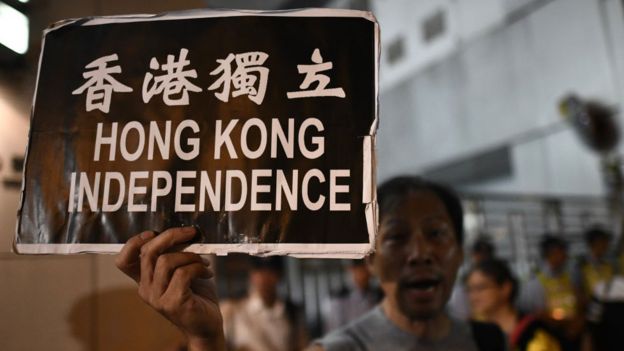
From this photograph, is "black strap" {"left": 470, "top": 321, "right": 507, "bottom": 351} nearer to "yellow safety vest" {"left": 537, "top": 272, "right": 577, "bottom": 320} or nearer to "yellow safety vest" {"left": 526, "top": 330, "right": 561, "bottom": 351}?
"yellow safety vest" {"left": 526, "top": 330, "right": 561, "bottom": 351}

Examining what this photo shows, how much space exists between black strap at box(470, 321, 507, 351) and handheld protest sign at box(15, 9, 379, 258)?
71 cm

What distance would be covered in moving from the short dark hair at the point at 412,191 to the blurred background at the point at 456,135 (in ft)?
2.20

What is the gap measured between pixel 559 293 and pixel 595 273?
1.17ft

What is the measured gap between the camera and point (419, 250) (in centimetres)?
146

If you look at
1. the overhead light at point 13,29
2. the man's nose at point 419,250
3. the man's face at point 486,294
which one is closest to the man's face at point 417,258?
the man's nose at point 419,250

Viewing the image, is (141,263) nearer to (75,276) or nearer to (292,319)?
(75,276)

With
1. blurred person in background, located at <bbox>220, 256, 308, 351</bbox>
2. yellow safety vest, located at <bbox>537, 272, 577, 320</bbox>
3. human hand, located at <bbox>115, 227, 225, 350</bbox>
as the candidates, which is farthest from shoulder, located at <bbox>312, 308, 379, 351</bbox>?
yellow safety vest, located at <bbox>537, 272, 577, 320</bbox>

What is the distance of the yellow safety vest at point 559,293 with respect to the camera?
165 inches

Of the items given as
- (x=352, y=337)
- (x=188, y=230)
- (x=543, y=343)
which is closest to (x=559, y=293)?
(x=543, y=343)

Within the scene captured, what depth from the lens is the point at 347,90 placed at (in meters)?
1.16

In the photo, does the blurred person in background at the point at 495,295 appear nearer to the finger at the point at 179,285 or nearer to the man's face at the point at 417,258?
the man's face at the point at 417,258

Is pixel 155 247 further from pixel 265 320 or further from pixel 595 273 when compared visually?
pixel 595 273

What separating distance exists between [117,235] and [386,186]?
0.82m

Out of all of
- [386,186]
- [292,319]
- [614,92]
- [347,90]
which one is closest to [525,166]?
[614,92]
